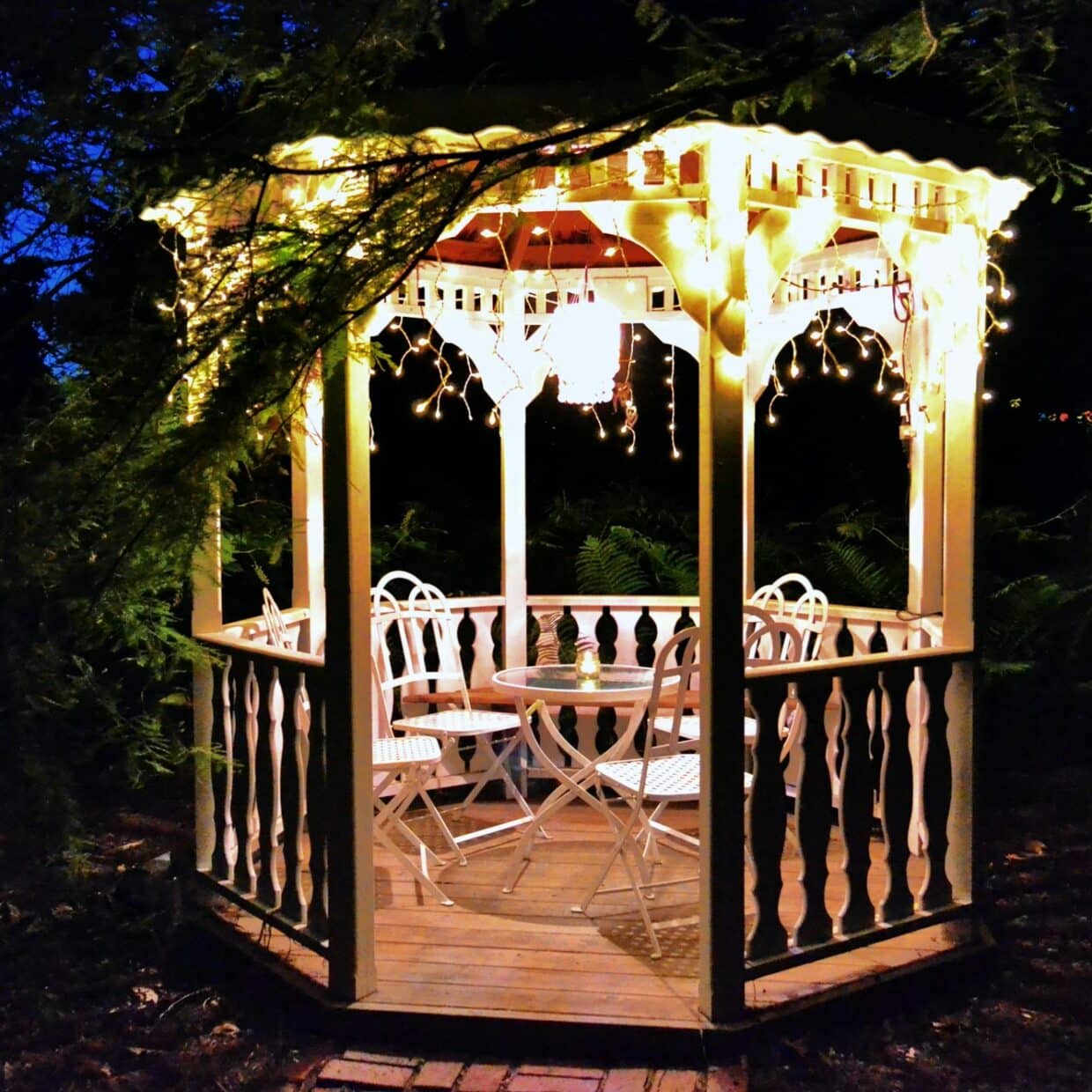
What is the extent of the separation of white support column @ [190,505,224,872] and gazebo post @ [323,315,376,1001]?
894mm

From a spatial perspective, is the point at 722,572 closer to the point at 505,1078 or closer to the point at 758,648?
the point at 505,1078

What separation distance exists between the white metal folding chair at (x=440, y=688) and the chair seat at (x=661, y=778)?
2.91 ft

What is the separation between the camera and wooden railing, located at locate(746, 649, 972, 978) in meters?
3.74

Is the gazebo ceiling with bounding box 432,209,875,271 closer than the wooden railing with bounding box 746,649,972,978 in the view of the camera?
No

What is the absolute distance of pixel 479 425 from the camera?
985cm

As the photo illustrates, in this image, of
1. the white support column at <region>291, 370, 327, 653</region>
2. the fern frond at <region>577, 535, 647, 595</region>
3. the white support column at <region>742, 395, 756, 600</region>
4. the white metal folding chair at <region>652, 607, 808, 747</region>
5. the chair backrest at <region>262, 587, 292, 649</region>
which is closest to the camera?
the white metal folding chair at <region>652, 607, 808, 747</region>

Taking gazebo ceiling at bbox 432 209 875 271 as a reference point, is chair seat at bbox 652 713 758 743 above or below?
below

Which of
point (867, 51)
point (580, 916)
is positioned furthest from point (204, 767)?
point (867, 51)

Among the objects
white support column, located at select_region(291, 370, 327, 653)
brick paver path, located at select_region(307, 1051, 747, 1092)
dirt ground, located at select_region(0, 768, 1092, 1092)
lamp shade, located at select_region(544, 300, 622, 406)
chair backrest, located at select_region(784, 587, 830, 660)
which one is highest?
lamp shade, located at select_region(544, 300, 622, 406)

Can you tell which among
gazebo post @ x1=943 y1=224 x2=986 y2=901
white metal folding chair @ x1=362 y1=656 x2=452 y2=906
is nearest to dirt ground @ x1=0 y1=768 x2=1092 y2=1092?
gazebo post @ x1=943 y1=224 x2=986 y2=901

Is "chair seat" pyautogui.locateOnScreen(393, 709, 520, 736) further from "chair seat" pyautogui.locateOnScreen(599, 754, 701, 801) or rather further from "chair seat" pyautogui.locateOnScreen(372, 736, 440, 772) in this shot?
"chair seat" pyautogui.locateOnScreen(599, 754, 701, 801)

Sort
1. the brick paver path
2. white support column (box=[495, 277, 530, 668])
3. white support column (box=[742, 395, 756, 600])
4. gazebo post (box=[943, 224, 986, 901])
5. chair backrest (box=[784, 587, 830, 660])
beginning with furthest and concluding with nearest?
white support column (box=[495, 277, 530, 668]) < white support column (box=[742, 395, 756, 600]) < chair backrest (box=[784, 587, 830, 660]) < gazebo post (box=[943, 224, 986, 901]) < the brick paver path

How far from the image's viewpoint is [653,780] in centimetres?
429

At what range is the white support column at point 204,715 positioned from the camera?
457cm
